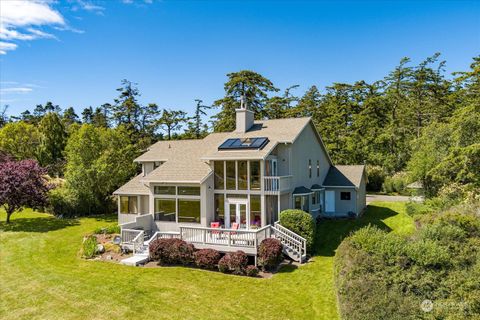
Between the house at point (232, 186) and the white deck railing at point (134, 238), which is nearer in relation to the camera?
the white deck railing at point (134, 238)

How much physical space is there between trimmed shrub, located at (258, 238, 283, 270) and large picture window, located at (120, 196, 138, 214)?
37.7ft

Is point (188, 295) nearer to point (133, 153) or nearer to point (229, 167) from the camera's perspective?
point (229, 167)

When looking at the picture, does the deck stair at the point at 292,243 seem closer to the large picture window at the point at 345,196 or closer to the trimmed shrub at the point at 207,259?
the trimmed shrub at the point at 207,259

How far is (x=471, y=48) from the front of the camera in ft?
109

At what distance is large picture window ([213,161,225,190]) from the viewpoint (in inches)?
789

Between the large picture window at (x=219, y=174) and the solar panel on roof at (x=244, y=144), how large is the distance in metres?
1.16

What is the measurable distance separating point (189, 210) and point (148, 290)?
7.05 m

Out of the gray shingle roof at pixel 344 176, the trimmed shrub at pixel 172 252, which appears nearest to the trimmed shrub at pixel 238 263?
the trimmed shrub at pixel 172 252

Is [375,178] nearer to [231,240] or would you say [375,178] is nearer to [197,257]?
[231,240]

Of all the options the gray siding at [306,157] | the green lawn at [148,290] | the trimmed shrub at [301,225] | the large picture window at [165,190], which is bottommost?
the green lawn at [148,290]

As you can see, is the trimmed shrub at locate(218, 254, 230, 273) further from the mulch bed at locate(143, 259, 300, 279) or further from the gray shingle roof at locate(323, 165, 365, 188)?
the gray shingle roof at locate(323, 165, 365, 188)

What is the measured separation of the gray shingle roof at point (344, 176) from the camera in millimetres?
25641

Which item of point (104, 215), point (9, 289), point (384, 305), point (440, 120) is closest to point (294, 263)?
point (384, 305)

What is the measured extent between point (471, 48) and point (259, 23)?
24629 millimetres
